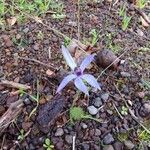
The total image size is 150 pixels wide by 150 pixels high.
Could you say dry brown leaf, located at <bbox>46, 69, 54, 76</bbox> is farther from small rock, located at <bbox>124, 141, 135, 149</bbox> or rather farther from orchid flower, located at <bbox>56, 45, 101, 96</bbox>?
small rock, located at <bbox>124, 141, 135, 149</bbox>

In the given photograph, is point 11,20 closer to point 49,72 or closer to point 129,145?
point 49,72

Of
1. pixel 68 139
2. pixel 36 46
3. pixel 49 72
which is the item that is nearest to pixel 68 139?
pixel 68 139

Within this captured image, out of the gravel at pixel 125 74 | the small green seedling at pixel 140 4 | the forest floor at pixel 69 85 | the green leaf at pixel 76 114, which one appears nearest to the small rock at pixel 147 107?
the forest floor at pixel 69 85

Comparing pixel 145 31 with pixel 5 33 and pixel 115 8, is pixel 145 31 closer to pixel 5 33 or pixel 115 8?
pixel 115 8

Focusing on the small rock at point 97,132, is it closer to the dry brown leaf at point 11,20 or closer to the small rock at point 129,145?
the small rock at point 129,145

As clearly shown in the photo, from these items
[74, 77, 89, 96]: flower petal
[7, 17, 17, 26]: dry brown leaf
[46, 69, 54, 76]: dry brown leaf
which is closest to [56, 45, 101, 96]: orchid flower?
[74, 77, 89, 96]: flower petal

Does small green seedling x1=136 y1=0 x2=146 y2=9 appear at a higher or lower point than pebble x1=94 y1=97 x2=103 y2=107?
higher

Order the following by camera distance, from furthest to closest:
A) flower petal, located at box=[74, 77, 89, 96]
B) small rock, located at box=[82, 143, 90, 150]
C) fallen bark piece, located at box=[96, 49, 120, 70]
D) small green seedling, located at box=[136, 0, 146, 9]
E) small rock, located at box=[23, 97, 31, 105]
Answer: small green seedling, located at box=[136, 0, 146, 9], fallen bark piece, located at box=[96, 49, 120, 70], small rock, located at box=[23, 97, 31, 105], small rock, located at box=[82, 143, 90, 150], flower petal, located at box=[74, 77, 89, 96]
